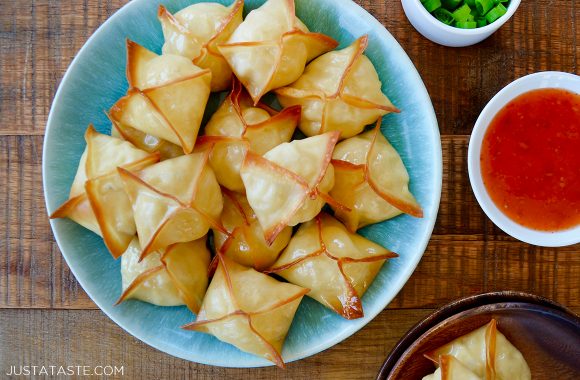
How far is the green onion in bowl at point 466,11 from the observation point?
1.32 m

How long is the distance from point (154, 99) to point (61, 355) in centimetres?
75

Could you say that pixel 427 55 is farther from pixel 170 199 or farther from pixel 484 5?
pixel 170 199

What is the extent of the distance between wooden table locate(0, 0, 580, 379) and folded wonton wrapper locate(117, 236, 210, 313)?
27 cm

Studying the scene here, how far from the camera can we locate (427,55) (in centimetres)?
143

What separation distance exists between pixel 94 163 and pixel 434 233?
81cm

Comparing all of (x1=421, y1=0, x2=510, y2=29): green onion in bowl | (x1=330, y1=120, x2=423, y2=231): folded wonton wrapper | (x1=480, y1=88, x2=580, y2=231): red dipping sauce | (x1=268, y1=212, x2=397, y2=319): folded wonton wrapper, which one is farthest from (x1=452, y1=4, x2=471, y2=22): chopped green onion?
(x1=268, y1=212, x2=397, y2=319): folded wonton wrapper

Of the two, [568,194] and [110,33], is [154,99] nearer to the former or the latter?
[110,33]

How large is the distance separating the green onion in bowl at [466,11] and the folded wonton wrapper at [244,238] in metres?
0.60

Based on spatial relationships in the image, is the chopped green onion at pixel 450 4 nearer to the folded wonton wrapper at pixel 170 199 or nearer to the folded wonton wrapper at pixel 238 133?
the folded wonton wrapper at pixel 238 133

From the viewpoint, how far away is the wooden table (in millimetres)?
1432

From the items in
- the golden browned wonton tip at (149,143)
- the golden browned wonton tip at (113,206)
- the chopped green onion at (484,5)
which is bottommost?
the golden browned wonton tip at (113,206)

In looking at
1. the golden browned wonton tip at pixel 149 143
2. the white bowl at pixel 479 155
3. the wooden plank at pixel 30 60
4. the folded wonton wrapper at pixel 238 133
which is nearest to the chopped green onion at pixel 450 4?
the white bowl at pixel 479 155

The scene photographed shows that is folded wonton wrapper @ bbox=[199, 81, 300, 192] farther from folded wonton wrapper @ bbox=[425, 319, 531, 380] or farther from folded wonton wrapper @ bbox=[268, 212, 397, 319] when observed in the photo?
folded wonton wrapper @ bbox=[425, 319, 531, 380]

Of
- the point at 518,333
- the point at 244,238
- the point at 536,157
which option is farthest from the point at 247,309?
the point at 536,157
